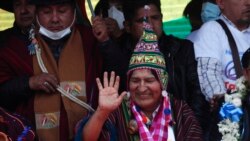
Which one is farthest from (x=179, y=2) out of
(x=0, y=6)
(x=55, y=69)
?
(x=55, y=69)

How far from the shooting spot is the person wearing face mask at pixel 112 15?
5.38 meters

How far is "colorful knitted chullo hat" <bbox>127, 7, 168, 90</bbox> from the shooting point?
4352 mm

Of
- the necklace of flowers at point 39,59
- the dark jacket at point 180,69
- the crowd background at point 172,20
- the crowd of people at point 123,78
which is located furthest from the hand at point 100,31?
the crowd background at point 172,20

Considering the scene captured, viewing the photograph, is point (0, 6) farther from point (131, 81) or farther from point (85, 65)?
point (131, 81)

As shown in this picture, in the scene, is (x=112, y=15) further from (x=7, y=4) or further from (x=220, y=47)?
(x=220, y=47)

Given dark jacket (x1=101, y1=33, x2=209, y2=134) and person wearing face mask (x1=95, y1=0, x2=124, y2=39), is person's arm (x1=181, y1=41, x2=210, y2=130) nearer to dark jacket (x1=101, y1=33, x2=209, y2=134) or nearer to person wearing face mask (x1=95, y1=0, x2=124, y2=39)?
dark jacket (x1=101, y1=33, x2=209, y2=134)

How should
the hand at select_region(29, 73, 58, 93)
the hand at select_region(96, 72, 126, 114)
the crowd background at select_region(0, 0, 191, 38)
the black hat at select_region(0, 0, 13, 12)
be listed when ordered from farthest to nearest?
the crowd background at select_region(0, 0, 191, 38), the black hat at select_region(0, 0, 13, 12), the hand at select_region(29, 73, 58, 93), the hand at select_region(96, 72, 126, 114)

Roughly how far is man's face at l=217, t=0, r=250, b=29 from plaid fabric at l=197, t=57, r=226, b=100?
40cm

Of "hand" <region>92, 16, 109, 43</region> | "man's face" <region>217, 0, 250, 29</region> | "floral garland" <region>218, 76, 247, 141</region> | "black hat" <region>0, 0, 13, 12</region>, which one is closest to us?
"floral garland" <region>218, 76, 247, 141</region>

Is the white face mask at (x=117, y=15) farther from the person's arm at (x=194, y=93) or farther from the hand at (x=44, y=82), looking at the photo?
the hand at (x=44, y=82)

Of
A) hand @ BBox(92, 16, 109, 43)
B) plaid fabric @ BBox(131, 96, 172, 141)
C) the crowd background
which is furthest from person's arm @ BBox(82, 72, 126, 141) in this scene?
the crowd background

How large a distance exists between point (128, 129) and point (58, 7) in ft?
3.35

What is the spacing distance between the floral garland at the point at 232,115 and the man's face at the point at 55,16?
1.26m

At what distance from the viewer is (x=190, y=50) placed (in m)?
4.98
